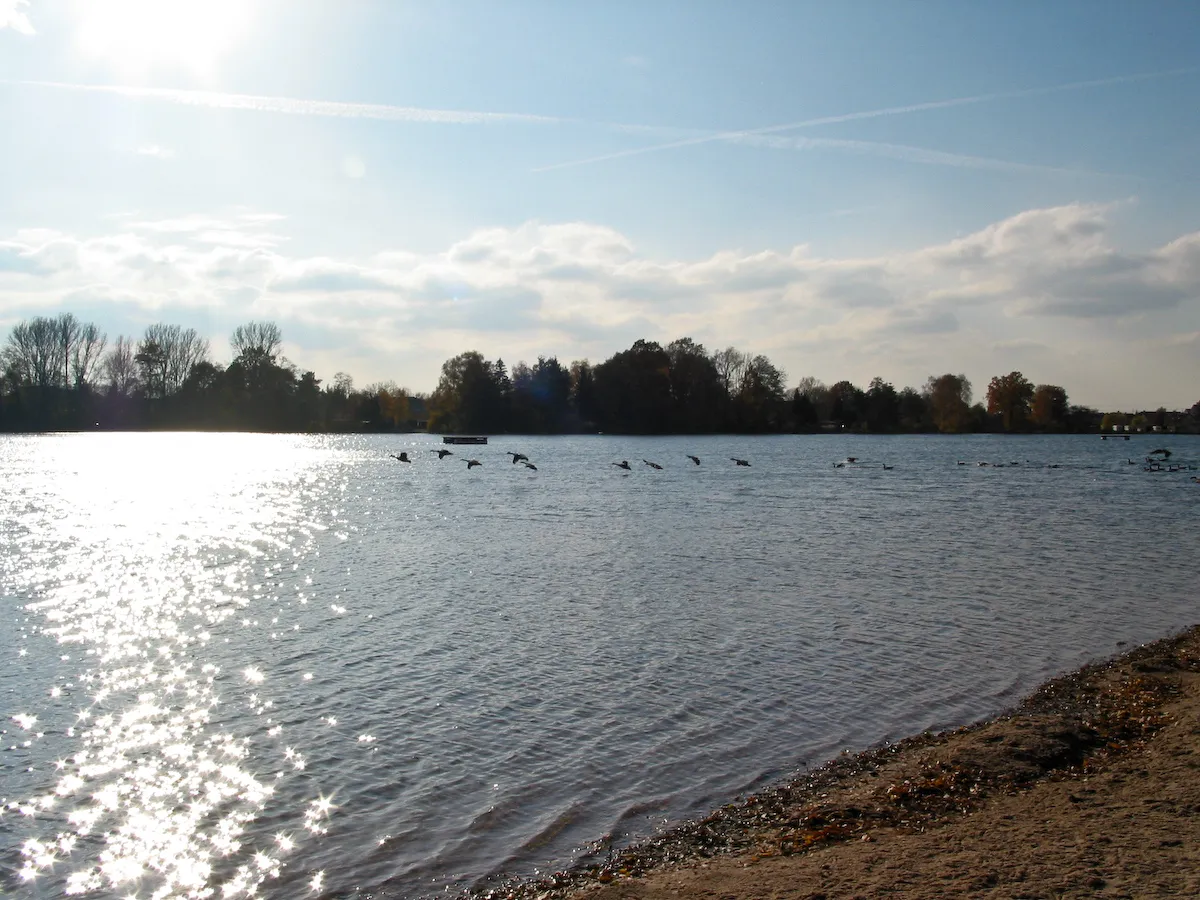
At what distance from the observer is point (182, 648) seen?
15.4 m

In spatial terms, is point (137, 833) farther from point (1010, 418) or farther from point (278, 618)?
point (1010, 418)

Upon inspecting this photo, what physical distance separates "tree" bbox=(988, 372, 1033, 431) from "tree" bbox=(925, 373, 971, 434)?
17.5ft

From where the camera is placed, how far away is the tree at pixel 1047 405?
18450 cm

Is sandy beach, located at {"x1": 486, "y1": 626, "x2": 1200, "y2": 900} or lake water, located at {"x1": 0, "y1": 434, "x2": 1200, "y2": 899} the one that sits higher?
sandy beach, located at {"x1": 486, "y1": 626, "x2": 1200, "y2": 900}

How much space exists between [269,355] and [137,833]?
162 m

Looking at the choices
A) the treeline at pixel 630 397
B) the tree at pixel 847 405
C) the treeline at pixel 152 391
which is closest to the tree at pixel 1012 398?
the treeline at pixel 630 397

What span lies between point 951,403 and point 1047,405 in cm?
1941

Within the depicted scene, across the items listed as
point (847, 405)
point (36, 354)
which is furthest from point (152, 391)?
point (847, 405)

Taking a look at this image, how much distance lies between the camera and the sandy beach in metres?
6.41

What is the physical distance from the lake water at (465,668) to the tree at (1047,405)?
16259cm

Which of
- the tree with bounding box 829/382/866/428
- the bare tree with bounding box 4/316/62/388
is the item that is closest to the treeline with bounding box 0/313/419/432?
the bare tree with bounding box 4/316/62/388

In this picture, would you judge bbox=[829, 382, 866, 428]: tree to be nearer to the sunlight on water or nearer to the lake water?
the lake water

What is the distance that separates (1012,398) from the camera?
183 metres

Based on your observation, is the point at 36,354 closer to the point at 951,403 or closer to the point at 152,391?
the point at 152,391
